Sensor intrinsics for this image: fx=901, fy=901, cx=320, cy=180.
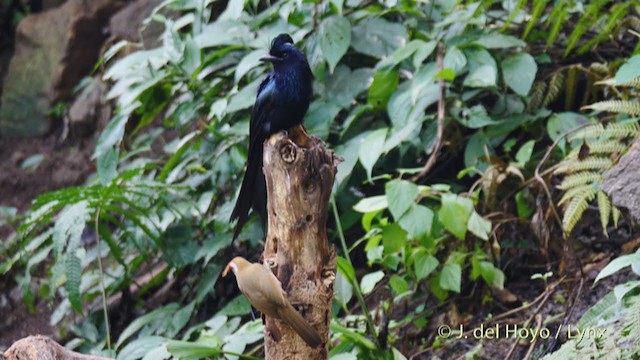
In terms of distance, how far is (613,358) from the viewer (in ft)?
9.25

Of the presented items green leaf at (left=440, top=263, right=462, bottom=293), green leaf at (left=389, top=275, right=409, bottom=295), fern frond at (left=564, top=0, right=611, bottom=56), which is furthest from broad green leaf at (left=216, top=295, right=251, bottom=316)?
fern frond at (left=564, top=0, right=611, bottom=56)

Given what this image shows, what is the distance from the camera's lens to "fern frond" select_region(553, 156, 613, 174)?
3.96 metres

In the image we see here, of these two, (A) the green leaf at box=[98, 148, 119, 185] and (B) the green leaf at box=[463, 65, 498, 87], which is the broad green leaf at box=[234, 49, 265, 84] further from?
(B) the green leaf at box=[463, 65, 498, 87]

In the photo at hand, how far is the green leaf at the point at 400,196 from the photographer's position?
13.1 feet

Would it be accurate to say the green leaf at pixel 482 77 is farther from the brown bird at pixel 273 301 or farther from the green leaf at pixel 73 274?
the green leaf at pixel 73 274

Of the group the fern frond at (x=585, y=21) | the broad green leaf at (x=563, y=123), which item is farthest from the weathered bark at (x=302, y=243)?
the fern frond at (x=585, y=21)

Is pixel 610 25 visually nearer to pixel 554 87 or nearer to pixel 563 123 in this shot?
pixel 554 87

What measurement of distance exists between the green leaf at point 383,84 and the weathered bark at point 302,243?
175cm

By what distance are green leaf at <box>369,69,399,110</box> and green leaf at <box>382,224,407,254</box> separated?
0.78 m

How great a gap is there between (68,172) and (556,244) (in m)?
4.39

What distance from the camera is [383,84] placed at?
4.56 m

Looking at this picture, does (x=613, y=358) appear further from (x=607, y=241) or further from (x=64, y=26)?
(x=64, y=26)

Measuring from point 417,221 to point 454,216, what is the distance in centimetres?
17

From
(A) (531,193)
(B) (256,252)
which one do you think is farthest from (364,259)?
(A) (531,193)
